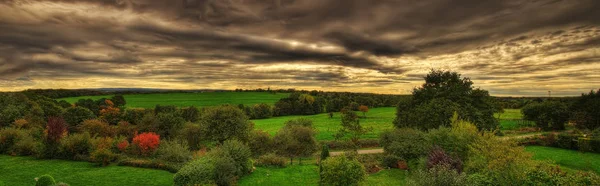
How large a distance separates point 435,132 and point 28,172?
45367mm

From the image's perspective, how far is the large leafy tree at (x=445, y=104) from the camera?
40.0 metres

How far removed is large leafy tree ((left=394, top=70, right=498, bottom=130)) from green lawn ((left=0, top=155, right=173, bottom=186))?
34887 mm

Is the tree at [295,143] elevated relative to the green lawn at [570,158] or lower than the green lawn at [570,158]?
elevated

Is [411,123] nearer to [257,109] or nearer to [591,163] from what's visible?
[591,163]

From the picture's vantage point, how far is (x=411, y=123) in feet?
151

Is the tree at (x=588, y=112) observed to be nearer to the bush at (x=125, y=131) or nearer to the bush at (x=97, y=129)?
the bush at (x=125, y=131)

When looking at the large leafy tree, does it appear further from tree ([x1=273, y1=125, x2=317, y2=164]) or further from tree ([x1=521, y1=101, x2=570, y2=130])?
tree ([x1=521, y1=101, x2=570, y2=130])

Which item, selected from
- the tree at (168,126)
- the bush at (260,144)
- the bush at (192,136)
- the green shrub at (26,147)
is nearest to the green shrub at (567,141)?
the bush at (260,144)

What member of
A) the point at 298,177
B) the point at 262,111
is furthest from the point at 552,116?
the point at 262,111

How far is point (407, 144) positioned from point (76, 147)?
143ft

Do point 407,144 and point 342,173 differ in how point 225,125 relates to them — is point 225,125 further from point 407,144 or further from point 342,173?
point 407,144

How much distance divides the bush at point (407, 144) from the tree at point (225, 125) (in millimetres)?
21069

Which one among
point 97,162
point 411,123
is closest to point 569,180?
point 411,123

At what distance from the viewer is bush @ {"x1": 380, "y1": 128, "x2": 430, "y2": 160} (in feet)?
108
